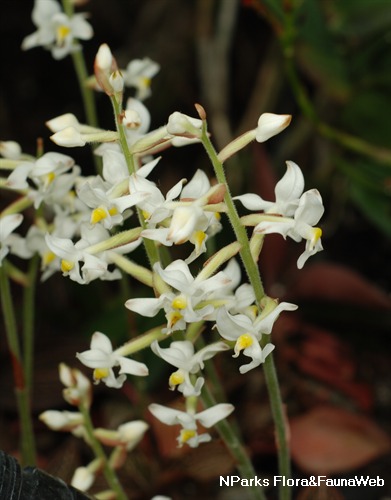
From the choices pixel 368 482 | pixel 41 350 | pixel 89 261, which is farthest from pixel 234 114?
pixel 89 261

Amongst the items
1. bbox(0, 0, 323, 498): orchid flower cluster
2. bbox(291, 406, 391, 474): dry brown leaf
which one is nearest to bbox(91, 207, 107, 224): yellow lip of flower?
bbox(0, 0, 323, 498): orchid flower cluster

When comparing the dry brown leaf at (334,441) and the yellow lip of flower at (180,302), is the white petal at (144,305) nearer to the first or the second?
the yellow lip of flower at (180,302)

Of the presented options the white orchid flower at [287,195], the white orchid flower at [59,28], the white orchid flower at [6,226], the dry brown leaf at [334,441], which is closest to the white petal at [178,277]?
the white orchid flower at [287,195]

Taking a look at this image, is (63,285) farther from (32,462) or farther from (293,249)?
(32,462)

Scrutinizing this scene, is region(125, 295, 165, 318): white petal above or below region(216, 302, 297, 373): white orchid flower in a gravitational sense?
above

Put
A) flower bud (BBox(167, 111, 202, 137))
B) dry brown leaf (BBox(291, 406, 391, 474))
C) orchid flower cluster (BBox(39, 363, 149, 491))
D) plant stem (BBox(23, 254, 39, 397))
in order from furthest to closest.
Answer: dry brown leaf (BBox(291, 406, 391, 474)) → plant stem (BBox(23, 254, 39, 397)) → orchid flower cluster (BBox(39, 363, 149, 491)) → flower bud (BBox(167, 111, 202, 137))

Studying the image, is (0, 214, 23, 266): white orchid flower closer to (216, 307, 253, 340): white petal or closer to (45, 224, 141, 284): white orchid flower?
(45, 224, 141, 284): white orchid flower

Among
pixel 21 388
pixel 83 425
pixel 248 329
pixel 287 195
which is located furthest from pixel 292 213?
pixel 21 388

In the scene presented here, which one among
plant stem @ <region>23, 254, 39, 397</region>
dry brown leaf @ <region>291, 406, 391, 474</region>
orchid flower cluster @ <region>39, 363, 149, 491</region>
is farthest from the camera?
dry brown leaf @ <region>291, 406, 391, 474</region>

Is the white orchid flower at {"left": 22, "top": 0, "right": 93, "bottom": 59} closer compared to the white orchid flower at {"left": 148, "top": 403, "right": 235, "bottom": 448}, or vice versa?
the white orchid flower at {"left": 148, "top": 403, "right": 235, "bottom": 448}
